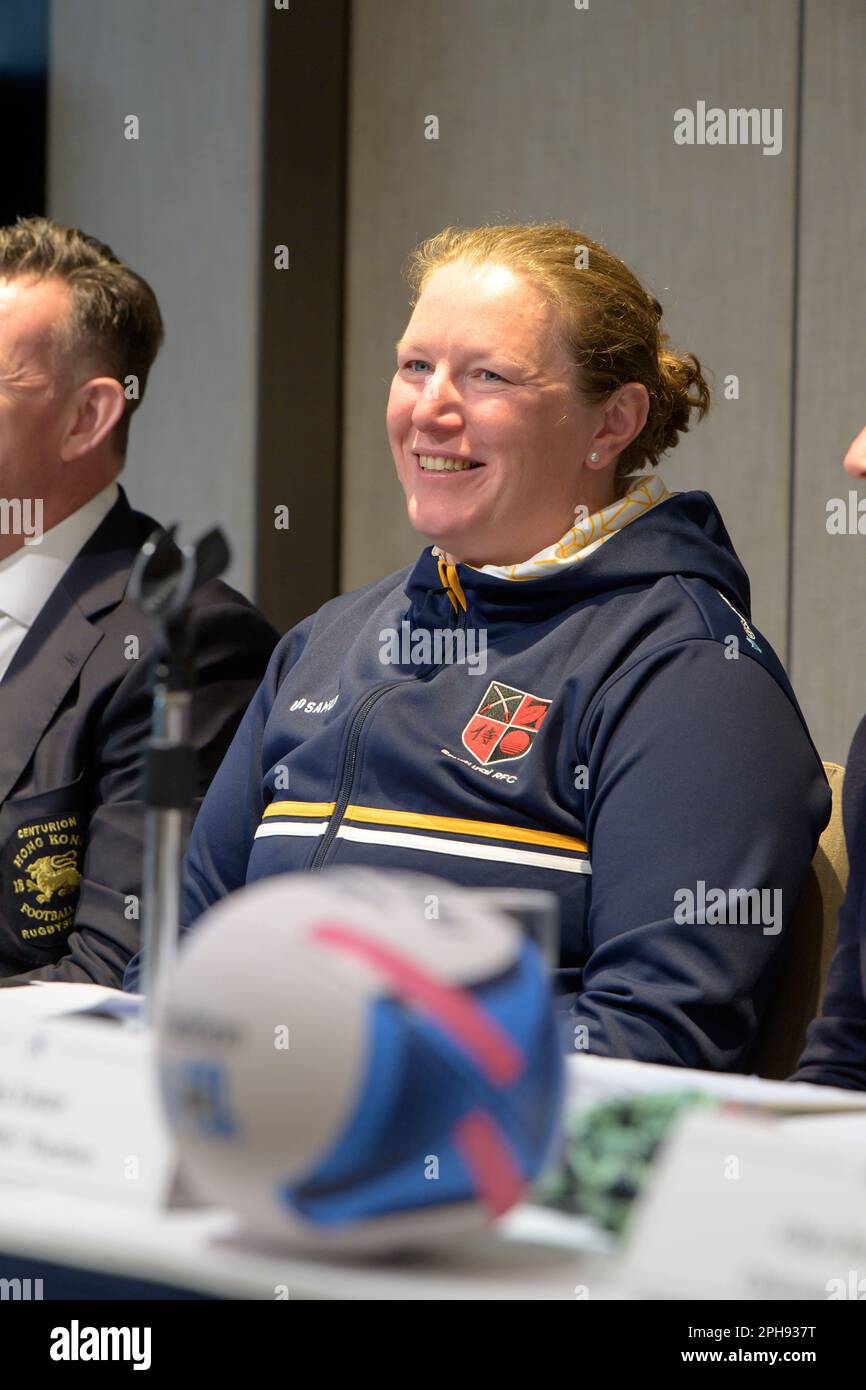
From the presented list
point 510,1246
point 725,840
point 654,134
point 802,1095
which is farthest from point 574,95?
point 510,1246

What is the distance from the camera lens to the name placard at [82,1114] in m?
0.81

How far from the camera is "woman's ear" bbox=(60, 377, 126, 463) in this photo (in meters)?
2.38

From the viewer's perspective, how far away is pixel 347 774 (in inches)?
67.1

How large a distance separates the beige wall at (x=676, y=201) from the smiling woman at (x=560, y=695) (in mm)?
903

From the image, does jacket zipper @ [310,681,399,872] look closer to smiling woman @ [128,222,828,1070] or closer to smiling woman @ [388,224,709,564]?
smiling woman @ [128,222,828,1070]

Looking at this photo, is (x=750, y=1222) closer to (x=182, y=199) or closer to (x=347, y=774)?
(x=347, y=774)

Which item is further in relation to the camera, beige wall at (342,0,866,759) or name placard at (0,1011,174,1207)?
beige wall at (342,0,866,759)

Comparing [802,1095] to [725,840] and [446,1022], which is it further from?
[725,840]

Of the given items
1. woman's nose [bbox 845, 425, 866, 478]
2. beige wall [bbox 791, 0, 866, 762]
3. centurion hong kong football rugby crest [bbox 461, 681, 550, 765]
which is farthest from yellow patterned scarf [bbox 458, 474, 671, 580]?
beige wall [bbox 791, 0, 866, 762]

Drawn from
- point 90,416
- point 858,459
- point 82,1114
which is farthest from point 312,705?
point 82,1114

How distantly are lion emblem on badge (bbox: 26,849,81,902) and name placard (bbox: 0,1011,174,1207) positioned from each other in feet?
3.71

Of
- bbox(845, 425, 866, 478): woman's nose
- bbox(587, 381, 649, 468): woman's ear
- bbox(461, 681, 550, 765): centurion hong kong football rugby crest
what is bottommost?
bbox(461, 681, 550, 765): centurion hong kong football rugby crest

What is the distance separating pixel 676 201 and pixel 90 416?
45.7 inches

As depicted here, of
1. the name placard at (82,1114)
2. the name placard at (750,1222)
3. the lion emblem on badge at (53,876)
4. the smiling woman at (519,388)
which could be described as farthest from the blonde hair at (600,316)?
the name placard at (750,1222)
